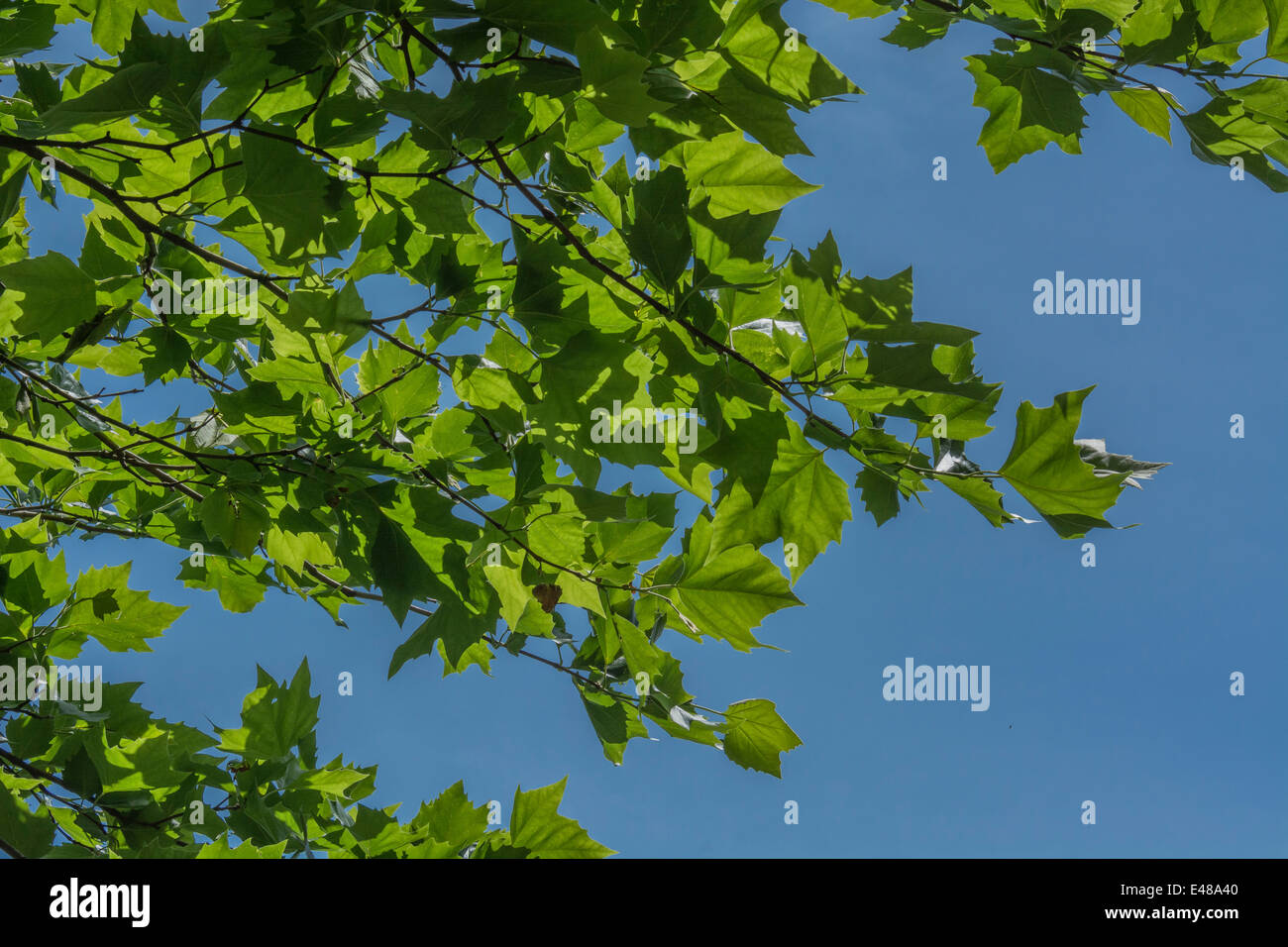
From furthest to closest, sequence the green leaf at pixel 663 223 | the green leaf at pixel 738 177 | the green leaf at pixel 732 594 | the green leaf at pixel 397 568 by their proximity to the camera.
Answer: the green leaf at pixel 397 568
the green leaf at pixel 732 594
the green leaf at pixel 738 177
the green leaf at pixel 663 223

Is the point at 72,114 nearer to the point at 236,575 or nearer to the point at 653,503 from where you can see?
the point at 653,503

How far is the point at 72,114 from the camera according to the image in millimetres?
1500

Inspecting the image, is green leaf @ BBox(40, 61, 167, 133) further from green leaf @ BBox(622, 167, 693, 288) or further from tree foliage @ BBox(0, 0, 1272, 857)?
green leaf @ BBox(622, 167, 693, 288)

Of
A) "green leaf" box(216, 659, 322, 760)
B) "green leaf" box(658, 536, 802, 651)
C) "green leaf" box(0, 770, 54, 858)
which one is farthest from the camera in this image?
"green leaf" box(216, 659, 322, 760)

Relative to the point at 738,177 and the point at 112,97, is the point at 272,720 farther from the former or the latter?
the point at 738,177

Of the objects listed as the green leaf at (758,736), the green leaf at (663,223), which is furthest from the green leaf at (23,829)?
the green leaf at (663,223)

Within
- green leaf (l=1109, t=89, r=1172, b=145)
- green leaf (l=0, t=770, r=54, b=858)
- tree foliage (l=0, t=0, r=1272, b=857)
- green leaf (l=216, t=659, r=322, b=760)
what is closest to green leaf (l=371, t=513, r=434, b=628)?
tree foliage (l=0, t=0, r=1272, b=857)

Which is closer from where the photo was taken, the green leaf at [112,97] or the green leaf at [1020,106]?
the green leaf at [112,97]

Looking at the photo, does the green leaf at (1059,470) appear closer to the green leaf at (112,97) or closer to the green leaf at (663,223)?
the green leaf at (663,223)

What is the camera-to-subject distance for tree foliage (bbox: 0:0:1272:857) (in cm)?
148

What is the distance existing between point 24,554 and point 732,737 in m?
2.08

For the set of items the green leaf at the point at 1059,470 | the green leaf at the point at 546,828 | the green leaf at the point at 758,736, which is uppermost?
the green leaf at the point at 1059,470

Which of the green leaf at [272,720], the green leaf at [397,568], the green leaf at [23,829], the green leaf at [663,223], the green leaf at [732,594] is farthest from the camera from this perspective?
the green leaf at [272,720]

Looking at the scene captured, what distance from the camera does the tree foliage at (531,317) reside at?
148cm
